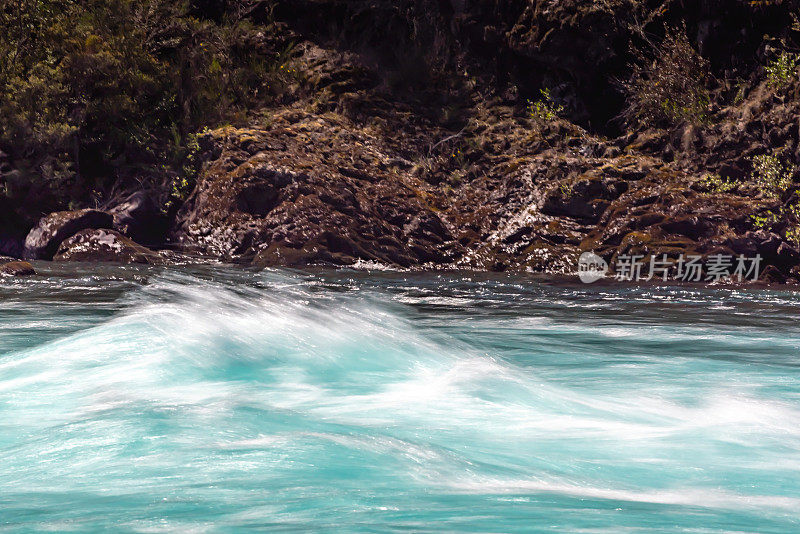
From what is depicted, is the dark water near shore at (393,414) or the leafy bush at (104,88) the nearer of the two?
the dark water near shore at (393,414)

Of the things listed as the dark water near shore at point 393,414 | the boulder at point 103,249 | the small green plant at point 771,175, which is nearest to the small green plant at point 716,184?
the small green plant at point 771,175

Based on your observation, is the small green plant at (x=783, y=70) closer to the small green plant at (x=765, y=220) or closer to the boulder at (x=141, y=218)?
the small green plant at (x=765, y=220)

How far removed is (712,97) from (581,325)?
818cm

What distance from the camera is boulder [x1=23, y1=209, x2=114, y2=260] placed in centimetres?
1259

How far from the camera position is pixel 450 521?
2.27 m

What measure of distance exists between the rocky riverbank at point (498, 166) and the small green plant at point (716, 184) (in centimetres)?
6

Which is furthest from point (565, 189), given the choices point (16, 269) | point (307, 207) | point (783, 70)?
point (16, 269)

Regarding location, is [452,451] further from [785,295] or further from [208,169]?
[208,169]

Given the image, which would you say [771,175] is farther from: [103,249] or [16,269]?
[16,269]

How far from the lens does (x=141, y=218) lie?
13.6m

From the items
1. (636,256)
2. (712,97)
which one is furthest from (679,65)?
(636,256)

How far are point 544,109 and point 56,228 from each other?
9.25 meters

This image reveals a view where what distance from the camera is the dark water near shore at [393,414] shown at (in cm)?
246

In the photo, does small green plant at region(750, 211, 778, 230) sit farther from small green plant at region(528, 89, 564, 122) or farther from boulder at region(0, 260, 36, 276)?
boulder at region(0, 260, 36, 276)
